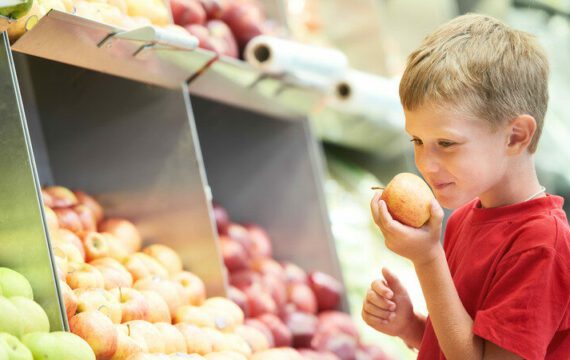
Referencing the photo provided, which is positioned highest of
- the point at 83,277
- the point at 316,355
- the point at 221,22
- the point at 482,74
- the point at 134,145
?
the point at 221,22

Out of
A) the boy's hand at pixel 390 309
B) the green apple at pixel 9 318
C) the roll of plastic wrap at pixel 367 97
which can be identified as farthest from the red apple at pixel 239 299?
the roll of plastic wrap at pixel 367 97

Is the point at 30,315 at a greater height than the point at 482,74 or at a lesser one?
lesser

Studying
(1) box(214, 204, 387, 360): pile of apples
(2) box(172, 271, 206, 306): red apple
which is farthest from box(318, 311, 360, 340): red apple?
(2) box(172, 271, 206, 306): red apple

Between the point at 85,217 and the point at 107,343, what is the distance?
2.23 feet

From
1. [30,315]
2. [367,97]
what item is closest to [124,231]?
[30,315]

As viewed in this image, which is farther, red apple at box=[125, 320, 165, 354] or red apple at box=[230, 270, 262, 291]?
red apple at box=[230, 270, 262, 291]

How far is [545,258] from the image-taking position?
4.60 ft

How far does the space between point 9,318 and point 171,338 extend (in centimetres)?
54

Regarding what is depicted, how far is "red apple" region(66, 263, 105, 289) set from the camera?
1.89 meters

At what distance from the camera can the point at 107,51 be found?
203cm

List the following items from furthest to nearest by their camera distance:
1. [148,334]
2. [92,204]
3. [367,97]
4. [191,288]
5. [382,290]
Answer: [367,97]
[92,204]
[191,288]
[148,334]
[382,290]

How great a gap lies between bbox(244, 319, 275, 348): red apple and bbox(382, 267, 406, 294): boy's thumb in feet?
2.31

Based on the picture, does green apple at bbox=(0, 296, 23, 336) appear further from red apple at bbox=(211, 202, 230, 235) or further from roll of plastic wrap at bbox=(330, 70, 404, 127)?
roll of plastic wrap at bbox=(330, 70, 404, 127)

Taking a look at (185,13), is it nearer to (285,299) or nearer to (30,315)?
(285,299)
